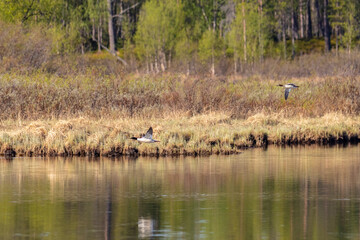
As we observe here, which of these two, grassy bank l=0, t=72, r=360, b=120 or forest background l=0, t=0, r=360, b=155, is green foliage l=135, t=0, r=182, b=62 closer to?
forest background l=0, t=0, r=360, b=155

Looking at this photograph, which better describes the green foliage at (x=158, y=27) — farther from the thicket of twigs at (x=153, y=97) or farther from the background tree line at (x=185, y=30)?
the thicket of twigs at (x=153, y=97)

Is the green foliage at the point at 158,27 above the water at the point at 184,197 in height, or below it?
above

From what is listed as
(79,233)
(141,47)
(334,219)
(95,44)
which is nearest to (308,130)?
(334,219)

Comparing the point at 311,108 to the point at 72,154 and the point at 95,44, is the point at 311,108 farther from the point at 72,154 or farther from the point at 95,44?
the point at 95,44

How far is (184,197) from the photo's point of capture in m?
14.8

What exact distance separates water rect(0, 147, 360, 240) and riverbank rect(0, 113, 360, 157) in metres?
0.73

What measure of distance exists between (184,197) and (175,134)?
762cm

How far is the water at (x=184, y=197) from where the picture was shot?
11742 mm

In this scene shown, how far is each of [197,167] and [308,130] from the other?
713cm

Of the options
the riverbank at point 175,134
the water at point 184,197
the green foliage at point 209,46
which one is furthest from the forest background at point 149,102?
the green foliage at point 209,46

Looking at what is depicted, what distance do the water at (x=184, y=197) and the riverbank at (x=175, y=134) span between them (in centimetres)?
73

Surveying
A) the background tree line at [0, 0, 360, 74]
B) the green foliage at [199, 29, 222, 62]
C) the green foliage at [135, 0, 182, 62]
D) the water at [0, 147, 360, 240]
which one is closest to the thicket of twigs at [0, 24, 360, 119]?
the water at [0, 147, 360, 240]

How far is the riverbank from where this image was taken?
2122 centimetres

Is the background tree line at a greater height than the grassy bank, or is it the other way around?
the background tree line
